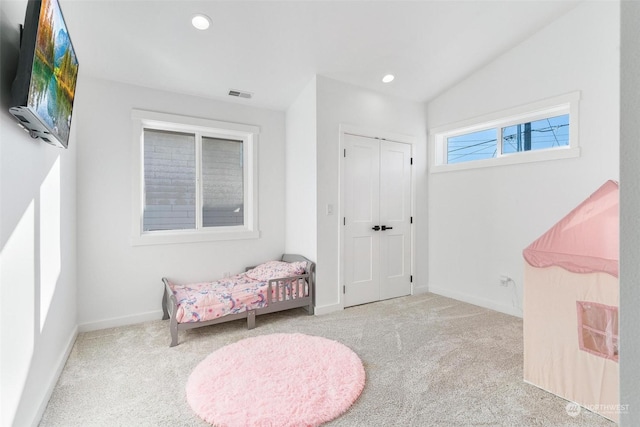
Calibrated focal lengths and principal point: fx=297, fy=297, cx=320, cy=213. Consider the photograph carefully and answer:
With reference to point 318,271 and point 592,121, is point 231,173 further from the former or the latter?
point 592,121

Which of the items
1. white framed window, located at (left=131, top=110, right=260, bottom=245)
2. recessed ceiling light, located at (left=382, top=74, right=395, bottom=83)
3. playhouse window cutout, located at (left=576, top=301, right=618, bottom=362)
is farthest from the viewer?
recessed ceiling light, located at (left=382, top=74, right=395, bottom=83)

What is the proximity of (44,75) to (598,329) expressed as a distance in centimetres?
322

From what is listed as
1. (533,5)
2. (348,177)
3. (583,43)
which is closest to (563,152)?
(583,43)

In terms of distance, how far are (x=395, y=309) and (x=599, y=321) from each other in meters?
1.97

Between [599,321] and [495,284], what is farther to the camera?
[495,284]

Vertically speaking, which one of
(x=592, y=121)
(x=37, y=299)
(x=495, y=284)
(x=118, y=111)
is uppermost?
(x=118, y=111)

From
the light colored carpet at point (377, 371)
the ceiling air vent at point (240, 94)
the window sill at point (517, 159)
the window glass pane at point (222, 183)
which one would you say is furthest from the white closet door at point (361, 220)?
the window glass pane at point (222, 183)

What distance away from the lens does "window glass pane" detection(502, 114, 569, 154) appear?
3035mm

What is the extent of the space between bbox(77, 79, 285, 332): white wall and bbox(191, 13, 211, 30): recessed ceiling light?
3.37 feet

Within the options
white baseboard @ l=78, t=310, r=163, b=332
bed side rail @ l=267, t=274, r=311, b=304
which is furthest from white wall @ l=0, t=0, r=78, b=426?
bed side rail @ l=267, t=274, r=311, b=304

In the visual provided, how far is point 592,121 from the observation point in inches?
108

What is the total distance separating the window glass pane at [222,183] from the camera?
143 inches

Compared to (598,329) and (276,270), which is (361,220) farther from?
(598,329)

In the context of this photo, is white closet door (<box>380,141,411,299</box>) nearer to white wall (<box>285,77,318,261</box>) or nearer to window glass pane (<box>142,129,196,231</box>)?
white wall (<box>285,77,318,261</box>)
